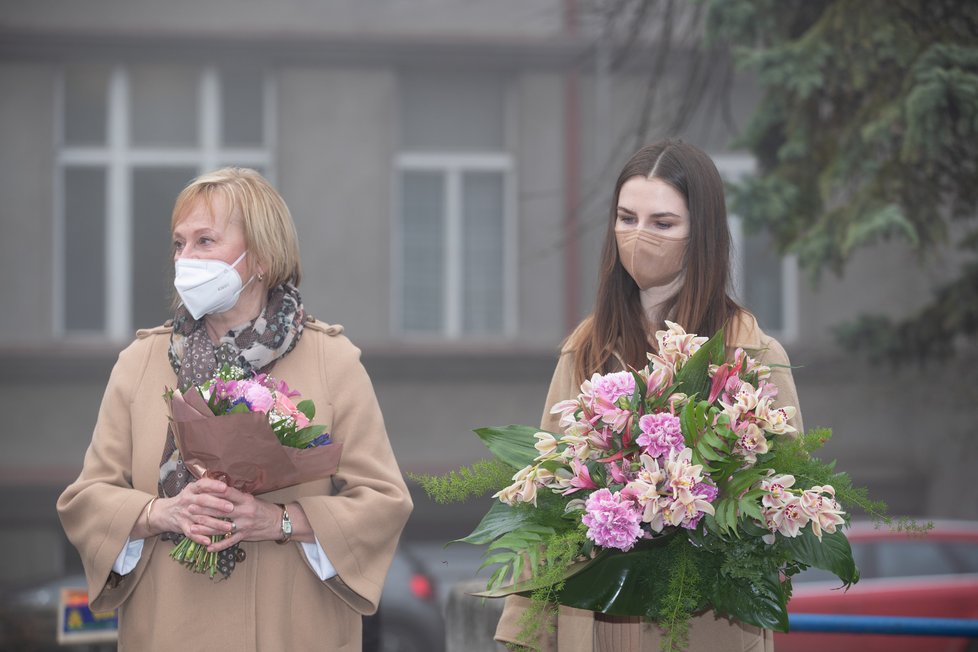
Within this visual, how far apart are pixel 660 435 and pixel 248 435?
36.8 inches

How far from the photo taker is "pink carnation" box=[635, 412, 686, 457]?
2562mm

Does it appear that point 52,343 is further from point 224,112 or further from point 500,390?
point 500,390

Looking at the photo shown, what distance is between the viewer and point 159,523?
3117 millimetres

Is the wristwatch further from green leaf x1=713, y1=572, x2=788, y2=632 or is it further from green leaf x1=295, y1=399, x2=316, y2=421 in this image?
green leaf x1=713, y1=572, x2=788, y2=632

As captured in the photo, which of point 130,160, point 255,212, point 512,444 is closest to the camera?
point 512,444

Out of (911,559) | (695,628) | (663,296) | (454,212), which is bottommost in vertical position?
(911,559)

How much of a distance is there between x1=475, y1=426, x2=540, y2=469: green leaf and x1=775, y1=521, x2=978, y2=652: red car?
5803 mm

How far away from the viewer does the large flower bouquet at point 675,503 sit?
8.34ft

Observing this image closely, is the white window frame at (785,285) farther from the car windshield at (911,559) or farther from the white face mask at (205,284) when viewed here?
the white face mask at (205,284)

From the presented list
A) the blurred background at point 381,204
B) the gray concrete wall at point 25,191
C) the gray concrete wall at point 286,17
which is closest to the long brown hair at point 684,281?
the blurred background at point 381,204

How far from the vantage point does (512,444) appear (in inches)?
112

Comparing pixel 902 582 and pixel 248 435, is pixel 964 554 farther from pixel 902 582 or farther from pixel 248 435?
pixel 248 435

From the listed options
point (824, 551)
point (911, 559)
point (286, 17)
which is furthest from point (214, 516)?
point (286, 17)

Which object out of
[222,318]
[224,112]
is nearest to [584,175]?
[224,112]
